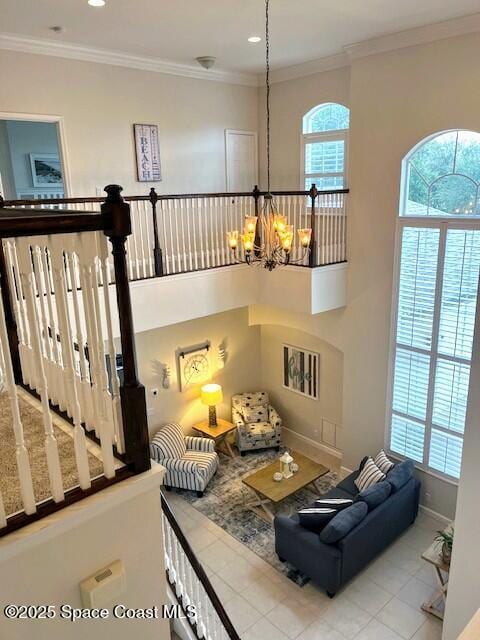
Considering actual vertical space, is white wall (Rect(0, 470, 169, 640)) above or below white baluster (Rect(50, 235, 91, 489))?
below

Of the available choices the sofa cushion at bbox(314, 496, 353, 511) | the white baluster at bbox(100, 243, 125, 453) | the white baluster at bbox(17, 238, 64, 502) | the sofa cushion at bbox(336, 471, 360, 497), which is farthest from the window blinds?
the white baluster at bbox(17, 238, 64, 502)

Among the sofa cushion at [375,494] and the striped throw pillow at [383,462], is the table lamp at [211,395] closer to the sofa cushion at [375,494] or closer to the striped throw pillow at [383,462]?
the striped throw pillow at [383,462]

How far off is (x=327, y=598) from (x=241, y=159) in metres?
6.28

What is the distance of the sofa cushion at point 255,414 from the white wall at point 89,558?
634 centimetres

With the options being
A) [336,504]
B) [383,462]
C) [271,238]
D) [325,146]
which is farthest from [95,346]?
[325,146]

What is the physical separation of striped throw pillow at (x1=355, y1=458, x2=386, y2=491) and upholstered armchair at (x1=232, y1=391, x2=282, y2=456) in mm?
2063

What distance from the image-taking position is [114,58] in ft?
19.6

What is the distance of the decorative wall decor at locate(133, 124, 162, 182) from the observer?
6426 millimetres

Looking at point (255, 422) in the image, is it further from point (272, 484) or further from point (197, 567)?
point (197, 567)

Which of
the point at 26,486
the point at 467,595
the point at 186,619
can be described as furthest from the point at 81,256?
the point at 467,595

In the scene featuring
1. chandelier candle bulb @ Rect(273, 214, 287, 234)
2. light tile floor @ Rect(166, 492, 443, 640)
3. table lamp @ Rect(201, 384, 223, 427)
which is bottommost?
light tile floor @ Rect(166, 492, 443, 640)

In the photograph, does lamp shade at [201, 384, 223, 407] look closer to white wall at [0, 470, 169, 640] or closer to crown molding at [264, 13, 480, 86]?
crown molding at [264, 13, 480, 86]

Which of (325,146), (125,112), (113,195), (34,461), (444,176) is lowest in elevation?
(34,461)

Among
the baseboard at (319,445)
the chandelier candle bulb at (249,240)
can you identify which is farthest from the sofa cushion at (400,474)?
the chandelier candle bulb at (249,240)
